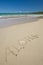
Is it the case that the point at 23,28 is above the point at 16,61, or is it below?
above

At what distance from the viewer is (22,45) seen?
111 cm

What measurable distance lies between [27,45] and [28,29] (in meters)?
0.32

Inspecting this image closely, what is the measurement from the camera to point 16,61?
93 cm

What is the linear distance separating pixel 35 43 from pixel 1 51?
31 cm

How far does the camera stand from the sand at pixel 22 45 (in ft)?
3.09

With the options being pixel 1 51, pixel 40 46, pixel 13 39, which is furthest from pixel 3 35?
pixel 40 46

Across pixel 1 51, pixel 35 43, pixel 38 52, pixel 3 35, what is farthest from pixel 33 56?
pixel 3 35

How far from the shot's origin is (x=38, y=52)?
1011 millimetres

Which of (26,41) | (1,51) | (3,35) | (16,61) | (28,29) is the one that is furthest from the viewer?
(28,29)

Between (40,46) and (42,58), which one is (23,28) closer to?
(40,46)

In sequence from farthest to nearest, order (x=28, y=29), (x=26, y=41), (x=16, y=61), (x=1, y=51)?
(x=28, y=29), (x=26, y=41), (x=1, y=51), (x=16, y=61)

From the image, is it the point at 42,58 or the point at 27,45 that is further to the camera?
the point at 27,45

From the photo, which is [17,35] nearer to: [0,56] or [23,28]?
[23,28]

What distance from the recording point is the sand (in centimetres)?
94
